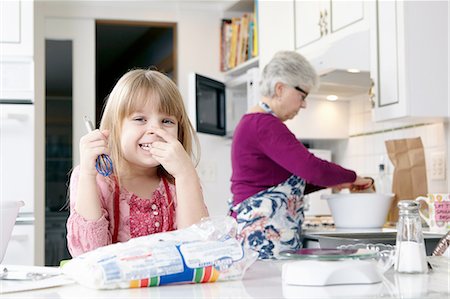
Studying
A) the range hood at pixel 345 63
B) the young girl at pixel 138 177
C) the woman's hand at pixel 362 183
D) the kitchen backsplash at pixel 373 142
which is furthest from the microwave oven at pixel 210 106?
the young girl at pixel 138 177

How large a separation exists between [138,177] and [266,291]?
2.48ft

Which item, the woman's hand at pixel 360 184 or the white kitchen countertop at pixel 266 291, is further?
the woman's hand at pixel 360 184

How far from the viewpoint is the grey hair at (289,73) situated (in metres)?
2.77

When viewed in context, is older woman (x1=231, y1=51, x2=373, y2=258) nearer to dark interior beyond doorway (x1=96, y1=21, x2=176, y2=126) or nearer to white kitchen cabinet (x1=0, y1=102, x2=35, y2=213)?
white kitchen cabinet (x1=0, y1=102, x2=35, y2=213)

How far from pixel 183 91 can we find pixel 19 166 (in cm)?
123

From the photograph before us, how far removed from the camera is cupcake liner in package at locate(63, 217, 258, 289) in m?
0.93

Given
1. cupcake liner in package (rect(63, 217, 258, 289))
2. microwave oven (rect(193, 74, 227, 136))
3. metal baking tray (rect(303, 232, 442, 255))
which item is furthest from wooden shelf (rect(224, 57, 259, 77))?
cupcake liner in package (rect(63, 217, 258, 289))

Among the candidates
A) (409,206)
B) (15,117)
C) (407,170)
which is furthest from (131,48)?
(409,206)

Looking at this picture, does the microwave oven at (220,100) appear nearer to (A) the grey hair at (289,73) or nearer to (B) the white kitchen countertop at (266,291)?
(A) the grey hair at (289,73)

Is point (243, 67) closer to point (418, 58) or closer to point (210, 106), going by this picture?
point (210, 106)

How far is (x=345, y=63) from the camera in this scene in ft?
9.50

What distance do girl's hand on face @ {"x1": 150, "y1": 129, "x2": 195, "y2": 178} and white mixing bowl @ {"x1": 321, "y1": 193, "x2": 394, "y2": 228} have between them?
1.51 metres

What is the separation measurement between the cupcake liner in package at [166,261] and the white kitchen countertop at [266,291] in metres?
0.01

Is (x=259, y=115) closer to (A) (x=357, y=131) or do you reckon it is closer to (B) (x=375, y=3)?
(B) (x=375, y=3)
